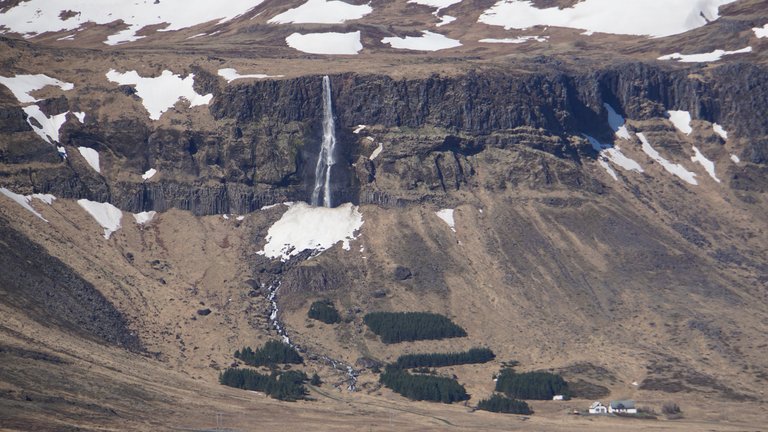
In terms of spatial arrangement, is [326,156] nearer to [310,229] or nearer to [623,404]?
[310,229]

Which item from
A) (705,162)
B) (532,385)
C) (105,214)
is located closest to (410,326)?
(532,385)

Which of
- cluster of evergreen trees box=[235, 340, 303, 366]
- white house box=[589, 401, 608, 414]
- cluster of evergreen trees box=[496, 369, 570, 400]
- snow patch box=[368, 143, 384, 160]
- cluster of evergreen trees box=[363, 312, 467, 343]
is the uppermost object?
snow patch box=[368, 143, 384, 160]

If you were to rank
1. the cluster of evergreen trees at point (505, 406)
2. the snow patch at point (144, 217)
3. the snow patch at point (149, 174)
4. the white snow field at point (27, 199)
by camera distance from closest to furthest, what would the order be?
1. the cluster of evergreen trees at point (505, 406)
2. the white snow field at point (27, 199)
3. the snow patch at point (144, 217)
4. the snow patch at point (149, 174)

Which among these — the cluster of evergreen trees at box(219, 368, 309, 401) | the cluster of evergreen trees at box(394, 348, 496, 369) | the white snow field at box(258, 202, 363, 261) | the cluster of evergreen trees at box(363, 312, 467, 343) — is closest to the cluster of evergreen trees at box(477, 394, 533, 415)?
the cluster of evergreen trees at box(394, 348, 496, 369)

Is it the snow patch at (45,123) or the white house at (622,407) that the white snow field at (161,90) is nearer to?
the snow patch at (45,123)

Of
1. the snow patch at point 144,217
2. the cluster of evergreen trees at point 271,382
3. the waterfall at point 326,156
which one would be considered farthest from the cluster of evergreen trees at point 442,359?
the snow patch at point 144,217

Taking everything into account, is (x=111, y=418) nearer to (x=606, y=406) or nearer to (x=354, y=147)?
(x=606, y=406)

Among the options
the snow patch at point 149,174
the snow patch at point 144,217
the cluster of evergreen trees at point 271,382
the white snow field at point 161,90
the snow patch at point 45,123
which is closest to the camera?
the cluster of evergreen trees at point 271,382

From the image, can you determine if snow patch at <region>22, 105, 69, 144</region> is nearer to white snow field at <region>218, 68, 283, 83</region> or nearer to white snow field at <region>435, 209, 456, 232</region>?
white snow field at <region>218, 68, 283, 83</region>
